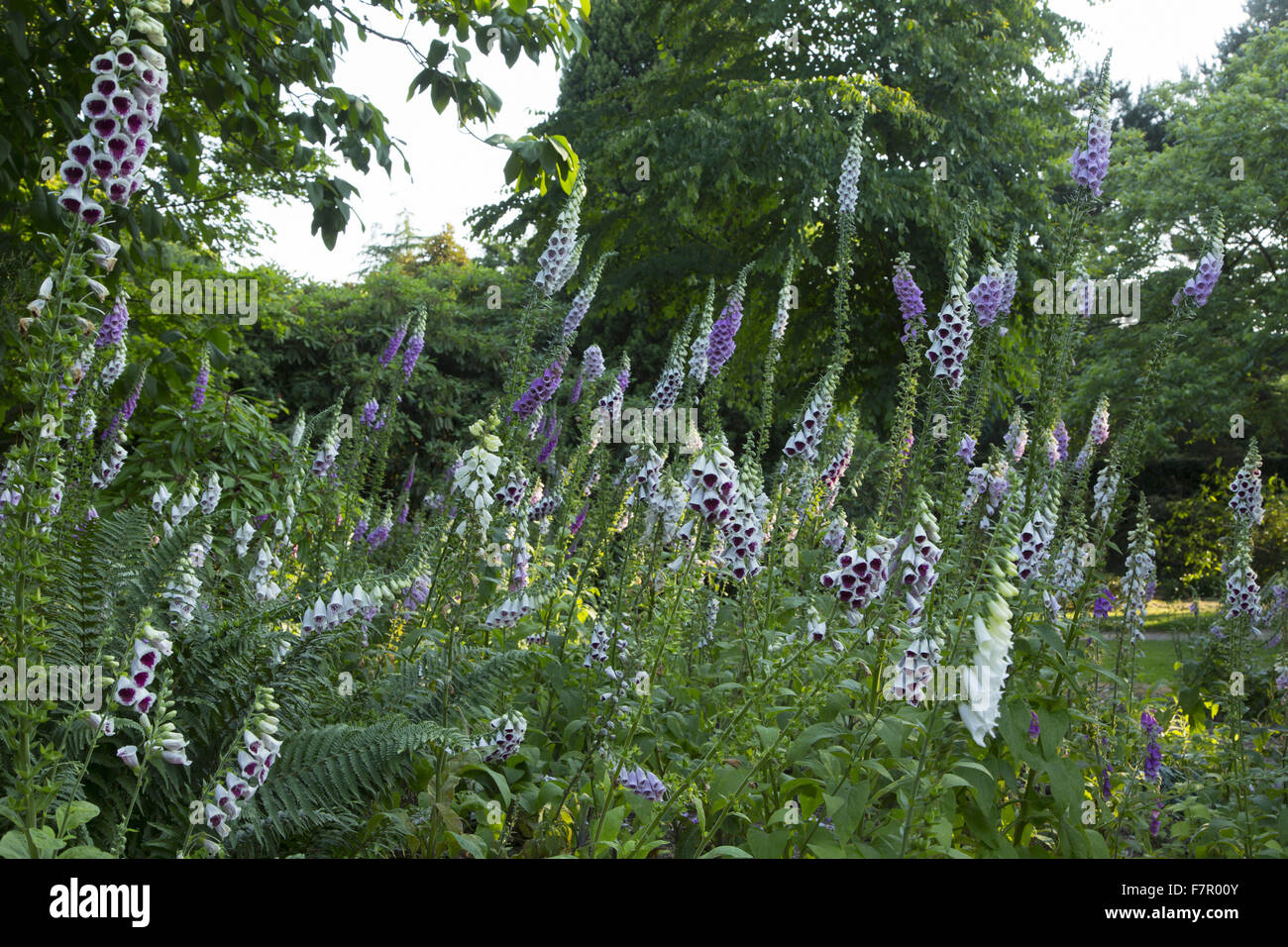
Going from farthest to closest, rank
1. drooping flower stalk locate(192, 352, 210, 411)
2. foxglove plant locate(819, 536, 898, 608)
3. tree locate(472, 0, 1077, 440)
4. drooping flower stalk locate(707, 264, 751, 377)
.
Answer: tree locate(472, 0, 1077, 440), drooping flower stalk locate(192, 352, 210, 411), drooping flower stalk locate(707, 264, 751, 377), foxglove plant locate(819, 536, 898, 608)

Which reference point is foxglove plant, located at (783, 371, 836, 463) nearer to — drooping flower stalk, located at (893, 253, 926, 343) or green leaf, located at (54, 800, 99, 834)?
drooping flower stalk, located at (893, 253, 926, 343)

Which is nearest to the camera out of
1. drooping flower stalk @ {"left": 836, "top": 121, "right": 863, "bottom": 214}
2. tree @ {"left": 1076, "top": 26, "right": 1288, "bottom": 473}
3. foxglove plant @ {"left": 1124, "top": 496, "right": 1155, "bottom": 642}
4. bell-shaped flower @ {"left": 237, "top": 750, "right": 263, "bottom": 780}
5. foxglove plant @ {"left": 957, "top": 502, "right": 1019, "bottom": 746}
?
foxglove plant @ {"left": 957, "top": 502, "right": 1019, "bottom": 746}

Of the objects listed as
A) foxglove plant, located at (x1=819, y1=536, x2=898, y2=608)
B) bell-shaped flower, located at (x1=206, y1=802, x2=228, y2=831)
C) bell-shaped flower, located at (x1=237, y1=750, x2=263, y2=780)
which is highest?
foxglove plant, located at (x1=819, y1=536, x2=898, y2=608)

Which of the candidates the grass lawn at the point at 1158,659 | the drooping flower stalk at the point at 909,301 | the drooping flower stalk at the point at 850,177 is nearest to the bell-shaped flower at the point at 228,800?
the drooping flower stalk at the point at 909,301

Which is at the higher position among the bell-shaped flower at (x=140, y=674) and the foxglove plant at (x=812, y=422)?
the foxglove plant at (x=812, y=422)

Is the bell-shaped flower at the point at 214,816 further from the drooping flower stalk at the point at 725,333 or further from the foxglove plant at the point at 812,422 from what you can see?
the drooping flower stalk at the point at 725,333

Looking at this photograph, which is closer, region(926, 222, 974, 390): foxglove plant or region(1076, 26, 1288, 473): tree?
region(926, 222, 974, 390): foxglove plant

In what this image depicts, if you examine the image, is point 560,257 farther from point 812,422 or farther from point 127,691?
point 127,691

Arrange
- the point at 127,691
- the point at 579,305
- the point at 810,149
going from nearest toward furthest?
the point at 127,691 < the point at 579,305 < the point at 810,149

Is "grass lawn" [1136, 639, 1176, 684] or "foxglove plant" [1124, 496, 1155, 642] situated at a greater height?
"foxglove plant" [1124, 496, 1155, 642]

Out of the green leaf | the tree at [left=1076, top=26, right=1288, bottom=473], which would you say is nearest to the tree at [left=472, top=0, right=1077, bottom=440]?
the tree at [left=1076, top=26, right=1288, bottom=473]

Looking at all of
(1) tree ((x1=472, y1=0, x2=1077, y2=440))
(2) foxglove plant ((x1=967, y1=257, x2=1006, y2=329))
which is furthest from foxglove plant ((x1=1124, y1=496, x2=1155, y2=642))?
(1) tree ((x1=472, y1=0, x2=1077, y2=440))

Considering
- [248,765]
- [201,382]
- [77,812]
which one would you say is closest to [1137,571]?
[248,765]
